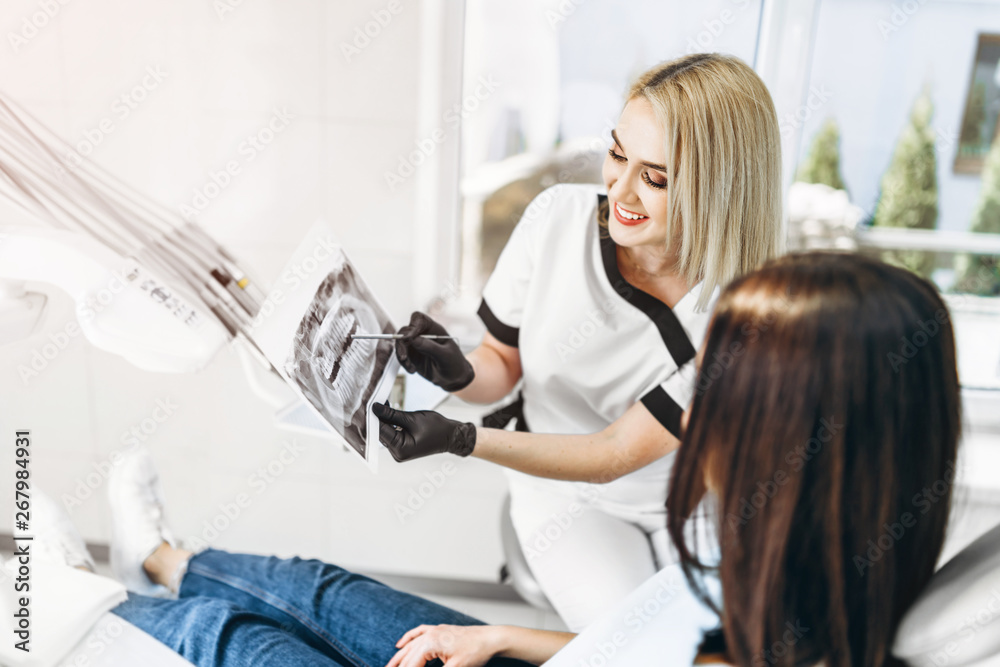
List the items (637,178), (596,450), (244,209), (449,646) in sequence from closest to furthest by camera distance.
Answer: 1. (449,646)
2. (637,178)
3. (596,450)
4. (244,209)

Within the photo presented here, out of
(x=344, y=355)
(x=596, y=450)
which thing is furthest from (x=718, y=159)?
(x=344, y=355)

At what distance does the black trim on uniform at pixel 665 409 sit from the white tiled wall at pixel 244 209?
0.85m

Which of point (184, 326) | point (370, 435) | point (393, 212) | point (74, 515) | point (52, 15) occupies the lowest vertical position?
point (74, 515)

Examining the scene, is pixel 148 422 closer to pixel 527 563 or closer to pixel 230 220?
pixel 230 220

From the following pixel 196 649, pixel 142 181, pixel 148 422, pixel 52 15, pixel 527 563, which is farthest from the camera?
pixel 148 422

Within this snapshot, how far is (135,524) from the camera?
1.28 m

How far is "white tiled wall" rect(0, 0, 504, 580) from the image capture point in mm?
1583

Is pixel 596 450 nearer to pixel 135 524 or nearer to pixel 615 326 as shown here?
pixel 615 326

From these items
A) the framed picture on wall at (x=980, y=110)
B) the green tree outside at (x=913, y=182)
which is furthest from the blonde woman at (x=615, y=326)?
the framed picture on wall at (x=980, y=110)

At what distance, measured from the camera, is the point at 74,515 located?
1.99 meters

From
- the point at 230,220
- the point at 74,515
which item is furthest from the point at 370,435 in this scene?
the point at 74,515

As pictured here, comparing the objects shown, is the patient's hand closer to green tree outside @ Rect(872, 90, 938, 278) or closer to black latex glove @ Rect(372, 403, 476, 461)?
black latex glove @ Rect(372, 403, 476, 461)

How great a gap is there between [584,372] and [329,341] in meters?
0.50

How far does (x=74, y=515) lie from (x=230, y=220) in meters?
1.01
